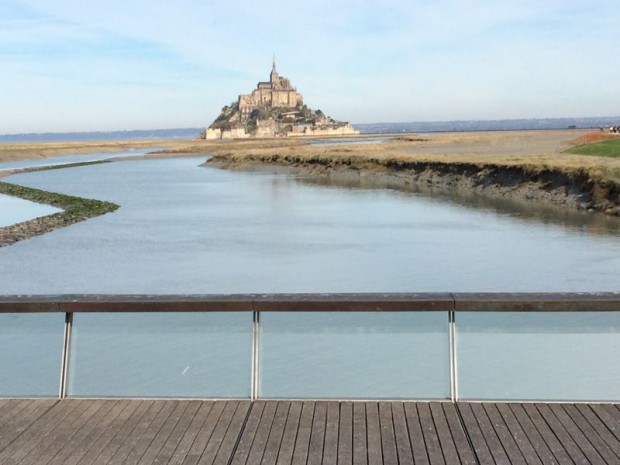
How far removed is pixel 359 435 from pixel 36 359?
3.25m

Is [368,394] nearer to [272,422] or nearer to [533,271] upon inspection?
[272,422]

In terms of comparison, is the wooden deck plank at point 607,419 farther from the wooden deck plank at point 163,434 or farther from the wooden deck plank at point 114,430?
the wooden deck plank at point 114,430

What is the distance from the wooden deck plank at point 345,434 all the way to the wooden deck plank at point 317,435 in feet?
0.47

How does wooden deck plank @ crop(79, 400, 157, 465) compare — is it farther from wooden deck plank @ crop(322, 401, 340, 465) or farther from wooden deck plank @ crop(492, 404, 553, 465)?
wooden deck plank @ crop(492, 404, 553, 465)

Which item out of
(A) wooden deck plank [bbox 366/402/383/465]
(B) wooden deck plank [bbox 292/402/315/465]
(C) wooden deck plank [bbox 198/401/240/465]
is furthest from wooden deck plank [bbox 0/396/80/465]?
(A) wooden deck plank [bbox 366/402/383/465]

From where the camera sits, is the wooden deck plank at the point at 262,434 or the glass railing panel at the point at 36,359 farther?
the glass railing panel at the point at 36,359

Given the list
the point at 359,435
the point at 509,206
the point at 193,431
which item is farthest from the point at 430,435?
the point at 509,206

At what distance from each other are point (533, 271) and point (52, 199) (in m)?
32.8

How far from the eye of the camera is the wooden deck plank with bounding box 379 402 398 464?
5.53m

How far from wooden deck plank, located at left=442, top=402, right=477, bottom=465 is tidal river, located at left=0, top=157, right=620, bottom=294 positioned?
441 inches

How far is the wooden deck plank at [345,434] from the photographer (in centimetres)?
550

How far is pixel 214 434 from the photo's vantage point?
6.00m

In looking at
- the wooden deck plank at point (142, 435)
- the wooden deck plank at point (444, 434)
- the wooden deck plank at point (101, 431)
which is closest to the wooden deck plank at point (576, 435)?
the wooden deck plank at point (444, 434)

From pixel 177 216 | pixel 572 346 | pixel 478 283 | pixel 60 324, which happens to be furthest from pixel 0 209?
pixel 572 346
